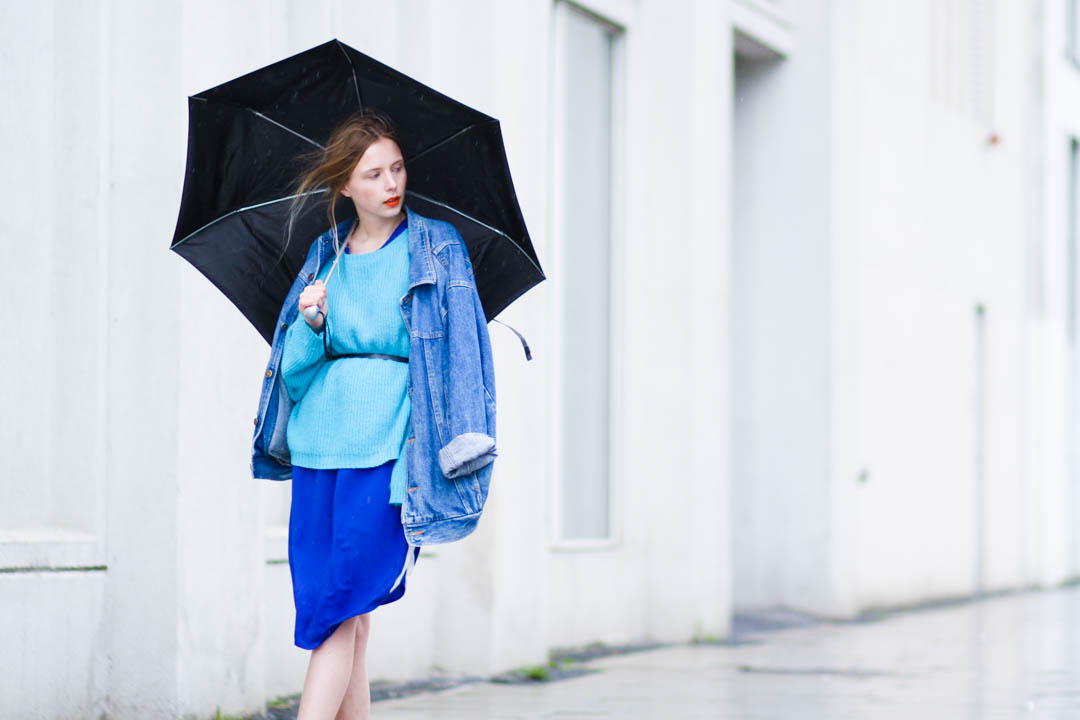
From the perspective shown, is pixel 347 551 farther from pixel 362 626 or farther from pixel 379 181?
pixel 379 181

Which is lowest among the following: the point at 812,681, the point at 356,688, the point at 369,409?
the point at 812,681

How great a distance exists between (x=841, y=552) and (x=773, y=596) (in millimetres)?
Answer: 608

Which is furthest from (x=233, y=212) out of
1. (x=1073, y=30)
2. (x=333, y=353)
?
(x=1073, y=30)

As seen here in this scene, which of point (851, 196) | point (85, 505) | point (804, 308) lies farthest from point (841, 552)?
point (85, 505)

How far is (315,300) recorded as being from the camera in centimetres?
400

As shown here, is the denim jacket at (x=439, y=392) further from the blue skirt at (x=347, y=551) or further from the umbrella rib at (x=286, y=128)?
the umbrella rib at (x=286, y=128)

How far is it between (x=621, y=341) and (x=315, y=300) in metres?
5.82

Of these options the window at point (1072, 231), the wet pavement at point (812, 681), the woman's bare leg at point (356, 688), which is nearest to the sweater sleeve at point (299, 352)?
the woman's bare leg at point (356, 688)

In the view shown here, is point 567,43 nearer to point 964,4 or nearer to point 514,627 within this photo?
point 514,627

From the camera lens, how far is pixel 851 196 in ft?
38.9

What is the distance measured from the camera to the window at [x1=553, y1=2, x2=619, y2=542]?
926 cm

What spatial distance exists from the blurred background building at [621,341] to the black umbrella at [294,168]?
4.15 feet

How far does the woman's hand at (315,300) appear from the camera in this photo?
399 centimetres

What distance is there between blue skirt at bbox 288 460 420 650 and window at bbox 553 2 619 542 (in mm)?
5113
